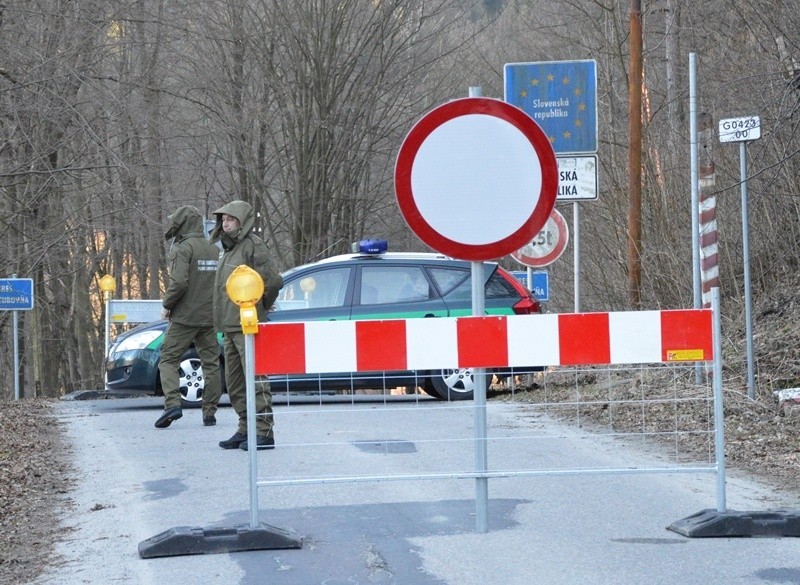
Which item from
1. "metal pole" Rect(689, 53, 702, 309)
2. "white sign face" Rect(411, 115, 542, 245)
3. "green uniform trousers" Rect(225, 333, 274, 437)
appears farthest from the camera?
"metal pole" Rect(689, 53, 702, 309)

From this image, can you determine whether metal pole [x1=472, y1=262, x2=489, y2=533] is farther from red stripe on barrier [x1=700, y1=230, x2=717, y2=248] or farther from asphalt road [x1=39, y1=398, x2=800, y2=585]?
red stripe on barrier [x1=700, y1=230, x2=717, y2=248]

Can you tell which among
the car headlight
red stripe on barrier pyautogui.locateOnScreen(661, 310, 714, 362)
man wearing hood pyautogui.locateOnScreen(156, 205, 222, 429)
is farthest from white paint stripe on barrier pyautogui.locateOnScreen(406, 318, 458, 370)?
the car headlight

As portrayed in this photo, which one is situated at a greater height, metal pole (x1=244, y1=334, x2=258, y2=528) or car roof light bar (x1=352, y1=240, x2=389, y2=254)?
car roof light bar (x1=352, y1=240, x2=389, y2=254)

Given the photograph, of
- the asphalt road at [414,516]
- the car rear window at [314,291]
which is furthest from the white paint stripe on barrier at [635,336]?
the car rear window at [314,291]

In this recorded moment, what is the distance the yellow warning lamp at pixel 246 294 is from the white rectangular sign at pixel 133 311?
16.7 meters

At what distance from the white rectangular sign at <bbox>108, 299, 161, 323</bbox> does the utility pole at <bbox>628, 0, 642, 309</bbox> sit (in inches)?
375

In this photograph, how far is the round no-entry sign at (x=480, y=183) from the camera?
5922mm

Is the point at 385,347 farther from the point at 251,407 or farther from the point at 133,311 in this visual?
the point at 133,311

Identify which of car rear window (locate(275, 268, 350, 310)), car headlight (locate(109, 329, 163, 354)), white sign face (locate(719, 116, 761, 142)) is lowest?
car headlight (locate(109, 329, 163, 354))

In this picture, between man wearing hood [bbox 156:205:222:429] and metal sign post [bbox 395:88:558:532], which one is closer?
metal sign post [bbox 395:88:558:532]

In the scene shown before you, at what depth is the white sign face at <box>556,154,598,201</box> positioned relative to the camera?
14.6 meters

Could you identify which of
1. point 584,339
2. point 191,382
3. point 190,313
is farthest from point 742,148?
point 191,382

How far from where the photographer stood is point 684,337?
238 inches

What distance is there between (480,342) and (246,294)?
3.73 feet
